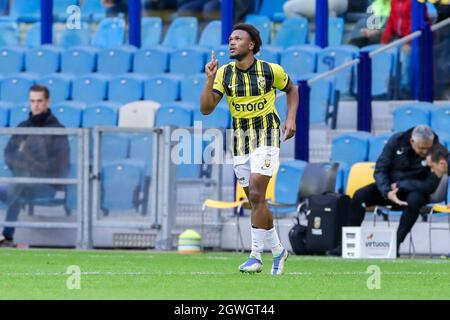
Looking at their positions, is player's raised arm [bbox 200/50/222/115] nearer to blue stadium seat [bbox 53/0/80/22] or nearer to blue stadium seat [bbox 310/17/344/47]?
blue stadium seat [bbox 310/17/344/47]

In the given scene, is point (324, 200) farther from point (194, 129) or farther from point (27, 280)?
point (27, 280)

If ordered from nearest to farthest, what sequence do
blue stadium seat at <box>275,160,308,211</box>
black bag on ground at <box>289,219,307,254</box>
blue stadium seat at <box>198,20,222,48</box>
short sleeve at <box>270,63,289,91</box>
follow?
short sleeve at <box>270,63,289,91</box> < black bag on ground at <box>289,219,307,254</box> < blue stadium seat at <box>275,160,308,211</box> < blue stadium seat at <box>198,20,222,48</box>

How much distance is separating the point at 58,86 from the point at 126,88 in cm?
116

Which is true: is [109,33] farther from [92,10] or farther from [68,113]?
[68,113]

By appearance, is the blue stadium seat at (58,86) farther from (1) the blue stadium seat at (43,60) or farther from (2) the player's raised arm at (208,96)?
(2) the player's raised arm at (208,96)

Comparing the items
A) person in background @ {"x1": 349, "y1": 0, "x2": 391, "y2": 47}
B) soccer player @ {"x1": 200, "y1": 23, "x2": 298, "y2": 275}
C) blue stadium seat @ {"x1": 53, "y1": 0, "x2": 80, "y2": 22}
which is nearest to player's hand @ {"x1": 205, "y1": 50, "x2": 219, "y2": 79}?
soccer player @ {"x1": 200, "y1": 23, "x2": 298, "y2": 275}

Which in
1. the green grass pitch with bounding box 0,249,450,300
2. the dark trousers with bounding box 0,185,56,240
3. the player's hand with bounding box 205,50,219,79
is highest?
the player's hand with bounding box 205,50,219,79

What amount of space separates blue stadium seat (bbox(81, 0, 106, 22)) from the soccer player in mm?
13207

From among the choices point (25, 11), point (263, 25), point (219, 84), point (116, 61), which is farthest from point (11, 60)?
point (219, 84)

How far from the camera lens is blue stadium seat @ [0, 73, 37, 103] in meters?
22.0

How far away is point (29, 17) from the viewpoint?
88.4ft

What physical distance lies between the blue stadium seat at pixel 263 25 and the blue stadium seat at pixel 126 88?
2.79 meters
